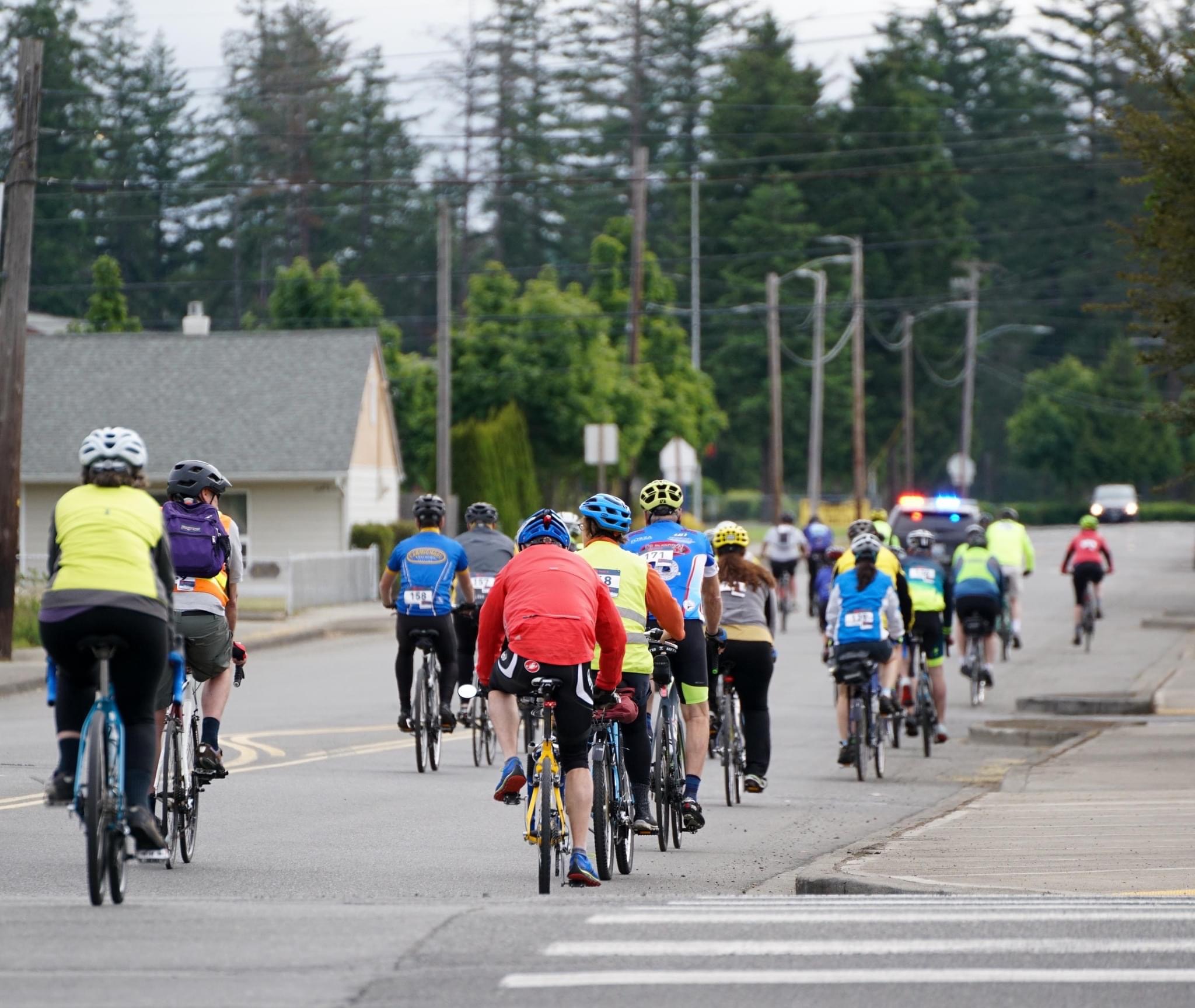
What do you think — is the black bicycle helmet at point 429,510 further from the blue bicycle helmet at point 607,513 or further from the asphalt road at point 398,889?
the blue bicycle helmet at point 607,513

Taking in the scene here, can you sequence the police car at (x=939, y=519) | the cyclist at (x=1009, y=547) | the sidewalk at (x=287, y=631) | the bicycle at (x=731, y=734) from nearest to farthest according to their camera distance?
the bicycle at (x=731, y=734) < the sidewalk at (x=287, y=631) < the cyclist at (x=1009, y=547) < the police car at (x=939, y=519)

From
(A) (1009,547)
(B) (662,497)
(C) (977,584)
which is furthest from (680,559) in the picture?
(A) (1009,547)

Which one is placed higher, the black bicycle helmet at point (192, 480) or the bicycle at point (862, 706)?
the black bicycle helmet at point (192, 480)

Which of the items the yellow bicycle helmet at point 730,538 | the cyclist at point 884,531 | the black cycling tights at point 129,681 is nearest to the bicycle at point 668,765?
the yellow bicycle helmet at point 730,538

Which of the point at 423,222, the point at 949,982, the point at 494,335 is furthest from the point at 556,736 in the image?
the point at 423,222

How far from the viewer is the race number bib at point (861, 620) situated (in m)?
15.7

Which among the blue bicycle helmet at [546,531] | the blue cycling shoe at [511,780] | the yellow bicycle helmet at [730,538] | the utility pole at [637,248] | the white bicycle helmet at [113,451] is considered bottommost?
the blue cycling shoe at [511,780]

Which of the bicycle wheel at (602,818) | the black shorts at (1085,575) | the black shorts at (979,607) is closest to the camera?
the bicycle wheel at (602,818)

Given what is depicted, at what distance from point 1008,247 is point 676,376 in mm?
40398

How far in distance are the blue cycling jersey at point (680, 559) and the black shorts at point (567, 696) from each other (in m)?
2.38

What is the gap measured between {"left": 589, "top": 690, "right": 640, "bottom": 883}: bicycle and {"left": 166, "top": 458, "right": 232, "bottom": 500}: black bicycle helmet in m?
2.34

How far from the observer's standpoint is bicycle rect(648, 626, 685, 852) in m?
11.4

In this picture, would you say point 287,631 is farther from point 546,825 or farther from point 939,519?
point 546,825

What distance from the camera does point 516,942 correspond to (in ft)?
23.4
